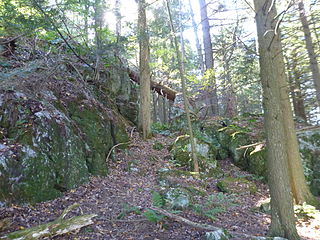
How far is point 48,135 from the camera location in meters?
5.22

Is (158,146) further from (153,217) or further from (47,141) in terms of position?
(153,217)

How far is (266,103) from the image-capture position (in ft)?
13.9

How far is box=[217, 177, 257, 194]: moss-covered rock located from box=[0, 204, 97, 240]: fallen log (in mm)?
4245

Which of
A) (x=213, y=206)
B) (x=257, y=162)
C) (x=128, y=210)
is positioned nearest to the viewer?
(x=128, y=210)

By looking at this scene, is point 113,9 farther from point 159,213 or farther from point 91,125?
point 159,213

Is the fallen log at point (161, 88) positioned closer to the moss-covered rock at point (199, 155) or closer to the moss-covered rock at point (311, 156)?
the moss-covered rock at point (199, 155)

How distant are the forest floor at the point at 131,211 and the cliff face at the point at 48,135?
0.34 meters

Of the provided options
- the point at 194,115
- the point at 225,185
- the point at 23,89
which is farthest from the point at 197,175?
the point at 23,89

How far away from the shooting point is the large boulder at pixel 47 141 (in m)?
4.40

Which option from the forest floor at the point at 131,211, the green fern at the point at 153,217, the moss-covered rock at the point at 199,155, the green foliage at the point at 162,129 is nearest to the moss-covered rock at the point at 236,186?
the forest floor at the point at 131,211

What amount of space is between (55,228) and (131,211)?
1.55 m

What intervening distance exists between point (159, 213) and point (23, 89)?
14.3ft

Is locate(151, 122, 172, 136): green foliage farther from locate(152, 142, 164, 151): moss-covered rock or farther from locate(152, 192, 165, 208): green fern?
locate(152, 192, 165, 208): green fern

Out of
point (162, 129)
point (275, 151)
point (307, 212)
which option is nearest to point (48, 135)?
point (275, 151)
